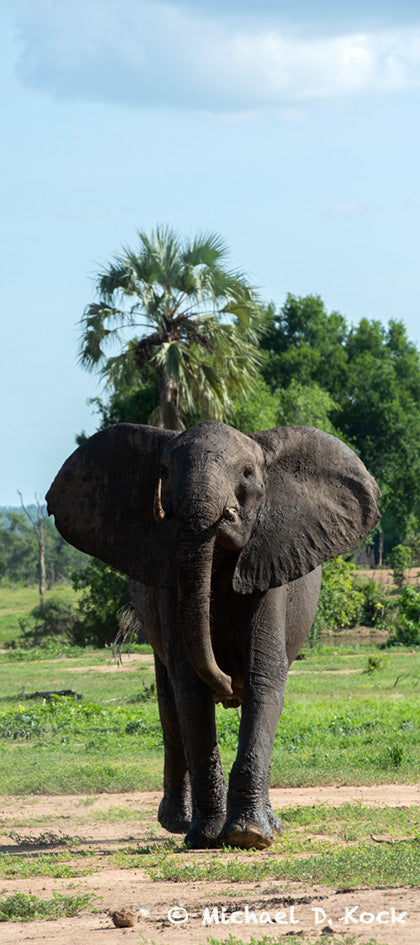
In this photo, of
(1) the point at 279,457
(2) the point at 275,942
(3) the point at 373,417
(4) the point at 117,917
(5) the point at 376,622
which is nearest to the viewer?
(2) the point at 275,942

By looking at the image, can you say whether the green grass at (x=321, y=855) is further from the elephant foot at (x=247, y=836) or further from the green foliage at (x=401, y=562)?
the green foliage at (x=401, y=562)

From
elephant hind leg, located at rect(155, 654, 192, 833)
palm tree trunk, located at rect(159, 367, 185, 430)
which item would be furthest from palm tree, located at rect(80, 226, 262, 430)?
elephant hind leg, located at rect(155, 654, 192, 833)

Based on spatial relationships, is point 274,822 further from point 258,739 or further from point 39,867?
point 39,867

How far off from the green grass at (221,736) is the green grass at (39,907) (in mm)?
4373

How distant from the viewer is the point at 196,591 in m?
5.64

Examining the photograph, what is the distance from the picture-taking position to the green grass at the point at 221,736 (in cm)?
930

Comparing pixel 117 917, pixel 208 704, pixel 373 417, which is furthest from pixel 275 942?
pixel 373 417

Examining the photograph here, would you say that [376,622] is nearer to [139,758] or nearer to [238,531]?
[139,758]

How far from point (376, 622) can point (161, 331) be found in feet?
41.3

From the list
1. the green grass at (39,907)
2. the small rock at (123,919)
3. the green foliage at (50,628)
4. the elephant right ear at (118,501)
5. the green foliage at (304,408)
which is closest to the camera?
the small rock at (123,919)

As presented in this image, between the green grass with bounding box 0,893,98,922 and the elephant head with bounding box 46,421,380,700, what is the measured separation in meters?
1.44

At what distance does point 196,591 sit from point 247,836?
4.56 feet

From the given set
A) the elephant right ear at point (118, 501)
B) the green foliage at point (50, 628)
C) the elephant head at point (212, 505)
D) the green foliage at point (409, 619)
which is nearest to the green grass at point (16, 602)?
the green foliage at point (50, 628)

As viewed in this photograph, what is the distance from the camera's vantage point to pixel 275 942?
3840 millimetres
